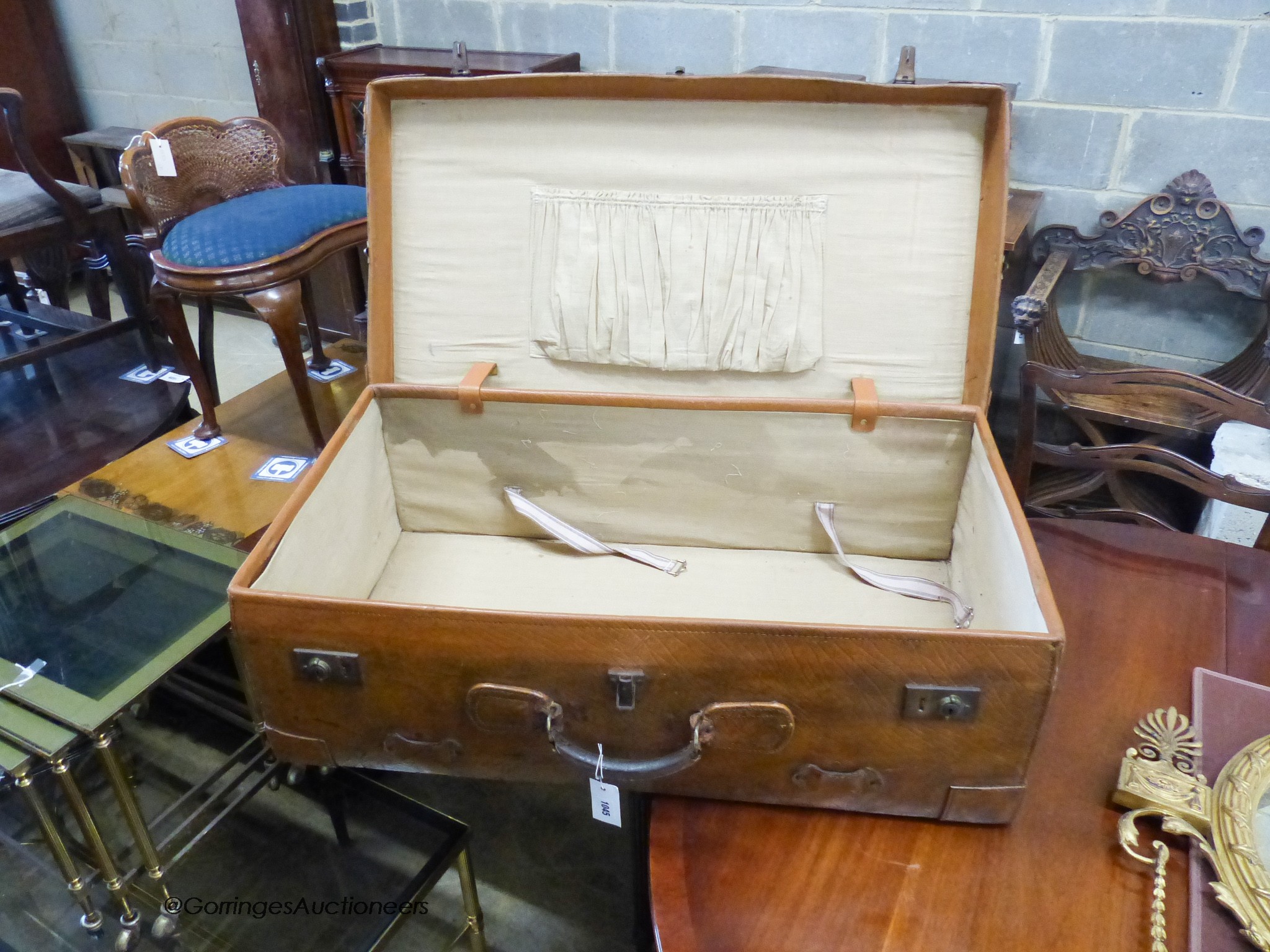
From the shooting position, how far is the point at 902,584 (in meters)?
1.12

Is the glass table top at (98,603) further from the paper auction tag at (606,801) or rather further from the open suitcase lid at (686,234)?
the paper auction tag at (606,801)

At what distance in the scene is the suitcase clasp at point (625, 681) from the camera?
0.76m

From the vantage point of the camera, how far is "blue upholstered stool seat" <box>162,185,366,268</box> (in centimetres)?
142

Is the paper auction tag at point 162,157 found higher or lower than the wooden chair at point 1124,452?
higher

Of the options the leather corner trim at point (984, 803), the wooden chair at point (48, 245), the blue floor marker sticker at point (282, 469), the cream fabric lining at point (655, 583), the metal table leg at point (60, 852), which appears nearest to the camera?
the leather corner trim at point (984, 803)

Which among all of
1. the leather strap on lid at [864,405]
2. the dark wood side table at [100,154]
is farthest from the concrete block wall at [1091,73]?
the dark wood side table at [100,154]

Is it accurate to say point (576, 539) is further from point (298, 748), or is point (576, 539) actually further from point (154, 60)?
point (154, 60)

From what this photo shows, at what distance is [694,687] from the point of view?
2.52ft

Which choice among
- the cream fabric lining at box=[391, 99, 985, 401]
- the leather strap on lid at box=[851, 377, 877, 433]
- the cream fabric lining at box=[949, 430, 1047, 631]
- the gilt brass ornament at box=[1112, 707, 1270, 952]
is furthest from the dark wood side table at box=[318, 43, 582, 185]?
the gilt brass ornament at box=[1112, 707, 1270, 952]

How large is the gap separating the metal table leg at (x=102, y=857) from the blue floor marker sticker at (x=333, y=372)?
1.02 m

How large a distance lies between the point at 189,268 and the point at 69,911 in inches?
40.5

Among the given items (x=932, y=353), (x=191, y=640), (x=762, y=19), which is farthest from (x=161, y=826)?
(x=762, y=19)

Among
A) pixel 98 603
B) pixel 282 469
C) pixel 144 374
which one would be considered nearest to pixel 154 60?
pixel 144 374

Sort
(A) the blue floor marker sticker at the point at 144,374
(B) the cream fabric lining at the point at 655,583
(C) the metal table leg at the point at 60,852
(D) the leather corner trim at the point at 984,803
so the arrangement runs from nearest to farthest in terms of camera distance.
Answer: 1. (D) the leather corner trim at the point at 984,803
2. (C) the metal table leg at the point at 60,852
3. (B) the cream fabric lining at the point at 655,583
4. (A) the blue floor marker sticker at the point at 144,374
